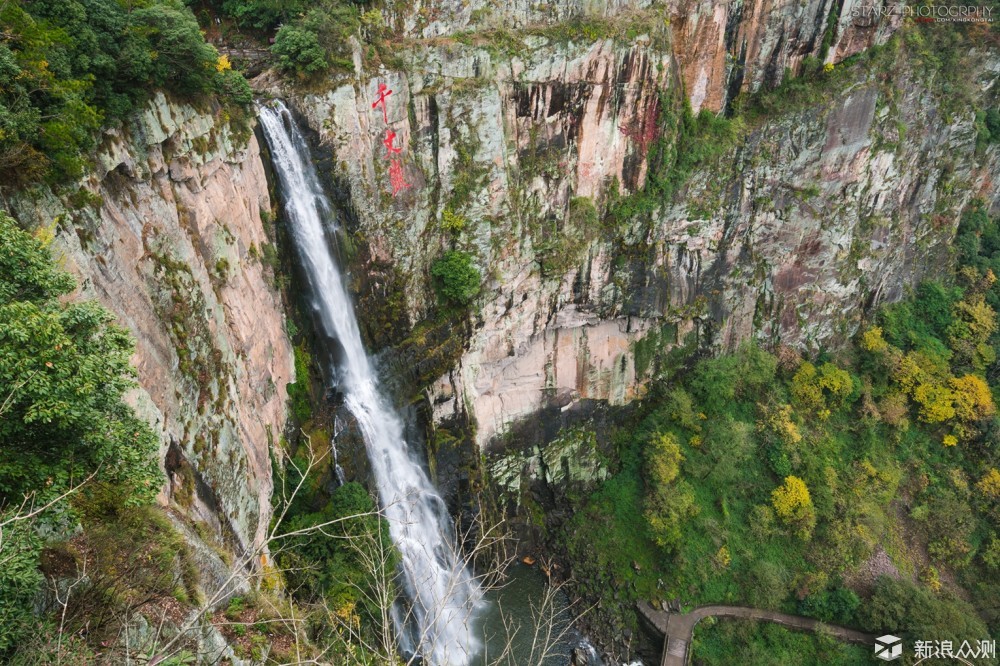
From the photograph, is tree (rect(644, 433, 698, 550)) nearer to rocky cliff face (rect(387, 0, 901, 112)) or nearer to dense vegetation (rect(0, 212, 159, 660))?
rocky cliff face (rect(387, 0, 901, 112))

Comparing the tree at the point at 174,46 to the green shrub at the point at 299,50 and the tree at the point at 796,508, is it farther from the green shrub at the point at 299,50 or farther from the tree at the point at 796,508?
the tree at the point at 796,508

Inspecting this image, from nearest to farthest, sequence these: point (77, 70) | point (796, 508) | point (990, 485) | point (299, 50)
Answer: point (77, 70)
point (299, 50)
point (796, 508)
point (990, 485)

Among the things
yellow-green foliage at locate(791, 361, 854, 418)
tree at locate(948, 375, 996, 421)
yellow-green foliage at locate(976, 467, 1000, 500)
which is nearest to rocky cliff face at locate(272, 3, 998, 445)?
yellow-green foliage at locate(791, 361, 854, 418)

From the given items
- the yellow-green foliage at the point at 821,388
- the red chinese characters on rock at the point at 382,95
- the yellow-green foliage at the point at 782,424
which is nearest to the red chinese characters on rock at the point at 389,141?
the red chinese characters on rock at the point at 382,95

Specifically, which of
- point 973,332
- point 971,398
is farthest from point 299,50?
point 973,332

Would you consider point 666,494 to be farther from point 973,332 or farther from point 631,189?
point 973,332

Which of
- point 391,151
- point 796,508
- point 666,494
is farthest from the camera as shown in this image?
point 666,494

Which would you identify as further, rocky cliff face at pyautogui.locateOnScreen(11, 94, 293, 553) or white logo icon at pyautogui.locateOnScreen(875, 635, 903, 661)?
white logo icon at pyautogui.locateOnScreen(875, 635, 903, 661)
